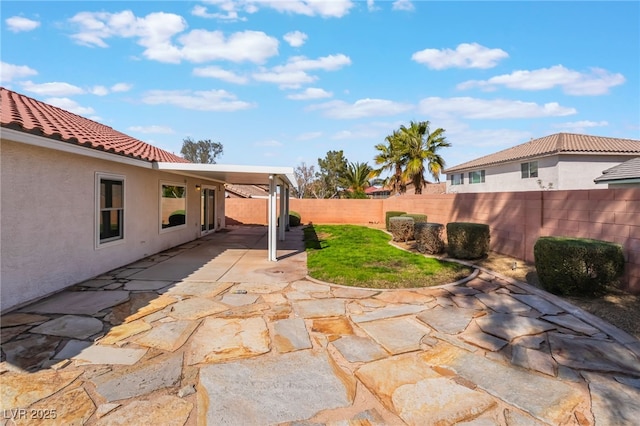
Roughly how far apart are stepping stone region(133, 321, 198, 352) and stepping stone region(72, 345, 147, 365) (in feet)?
0.63

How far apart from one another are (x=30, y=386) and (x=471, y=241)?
8786 mm

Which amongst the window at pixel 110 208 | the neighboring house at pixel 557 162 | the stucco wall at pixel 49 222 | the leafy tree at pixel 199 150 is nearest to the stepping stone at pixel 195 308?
the stucco wall at pixel 49 222

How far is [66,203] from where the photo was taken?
19.0ft

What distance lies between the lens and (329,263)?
8281mm

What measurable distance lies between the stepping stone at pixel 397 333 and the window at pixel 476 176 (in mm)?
23909

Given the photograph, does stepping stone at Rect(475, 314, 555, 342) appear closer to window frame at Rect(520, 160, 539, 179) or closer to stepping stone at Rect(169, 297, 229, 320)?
stepping stone at Rect(169, 297, 229, 320)

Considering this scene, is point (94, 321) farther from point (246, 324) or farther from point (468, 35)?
point (468, 35)

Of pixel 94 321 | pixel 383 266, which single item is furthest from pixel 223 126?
pixel 94 321

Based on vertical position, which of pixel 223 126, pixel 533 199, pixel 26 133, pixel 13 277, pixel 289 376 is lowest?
pixel 289 376

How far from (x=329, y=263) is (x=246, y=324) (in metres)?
4.18

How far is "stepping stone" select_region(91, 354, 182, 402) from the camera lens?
108 inches

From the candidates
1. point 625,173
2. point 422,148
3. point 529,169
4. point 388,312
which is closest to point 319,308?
point 388,312

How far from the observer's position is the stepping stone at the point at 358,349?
3.45 m

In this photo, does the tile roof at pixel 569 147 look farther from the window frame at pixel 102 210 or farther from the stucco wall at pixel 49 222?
the stucco wall at pixel 49 222
